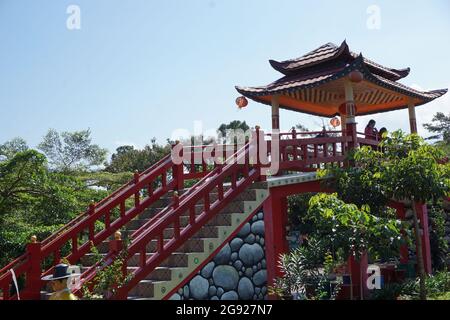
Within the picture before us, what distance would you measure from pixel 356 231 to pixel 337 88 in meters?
6.33

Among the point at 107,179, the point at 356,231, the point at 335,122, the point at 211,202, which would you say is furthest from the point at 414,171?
the point at 107,179

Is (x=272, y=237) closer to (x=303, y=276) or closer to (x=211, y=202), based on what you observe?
(x=303, y=276)

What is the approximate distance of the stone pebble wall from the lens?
7.70 metres

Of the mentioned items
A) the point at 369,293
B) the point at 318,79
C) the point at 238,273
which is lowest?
the point at 369,293

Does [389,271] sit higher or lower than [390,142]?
lower

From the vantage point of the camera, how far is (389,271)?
1100 centimetres

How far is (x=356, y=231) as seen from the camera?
7.14 m

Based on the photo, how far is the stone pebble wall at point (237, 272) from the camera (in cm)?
770

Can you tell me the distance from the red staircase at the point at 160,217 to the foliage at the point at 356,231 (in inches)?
69.4

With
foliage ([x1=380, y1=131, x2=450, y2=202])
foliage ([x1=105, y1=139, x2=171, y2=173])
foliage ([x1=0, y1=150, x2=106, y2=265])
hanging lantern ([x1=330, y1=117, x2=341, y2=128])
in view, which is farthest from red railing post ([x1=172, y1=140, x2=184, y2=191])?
foliage ([x1=105, y1=139, x2=171, y2=173])

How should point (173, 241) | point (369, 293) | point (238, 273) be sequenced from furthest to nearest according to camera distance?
1. point (369, 293)
2. point (238, 273)
3. point (173, 241)

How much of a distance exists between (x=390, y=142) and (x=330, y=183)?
1.51m
